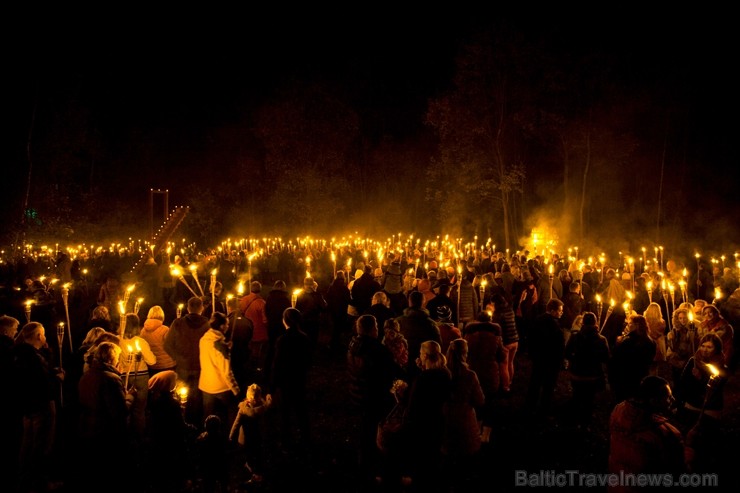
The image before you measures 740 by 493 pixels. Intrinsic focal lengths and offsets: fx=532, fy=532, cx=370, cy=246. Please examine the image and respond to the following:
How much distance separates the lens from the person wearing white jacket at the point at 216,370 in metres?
6.27

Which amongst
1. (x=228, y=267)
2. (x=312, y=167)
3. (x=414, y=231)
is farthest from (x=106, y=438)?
(x=414, y=231)

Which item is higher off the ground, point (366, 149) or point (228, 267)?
point (366, 149)

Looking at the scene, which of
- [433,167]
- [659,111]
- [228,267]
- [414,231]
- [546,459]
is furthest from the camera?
[414,231]

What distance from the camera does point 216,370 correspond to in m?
6.29

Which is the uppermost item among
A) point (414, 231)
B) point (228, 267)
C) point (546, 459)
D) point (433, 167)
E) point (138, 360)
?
point (433, 167)

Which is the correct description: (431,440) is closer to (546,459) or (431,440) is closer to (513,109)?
(546,459)

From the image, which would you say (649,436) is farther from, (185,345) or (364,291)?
(364,291)

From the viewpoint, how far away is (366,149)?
130ft

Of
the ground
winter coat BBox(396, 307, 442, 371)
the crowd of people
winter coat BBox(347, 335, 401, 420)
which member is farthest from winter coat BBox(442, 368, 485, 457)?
winter coat BBox(396, 307, 442, 371)

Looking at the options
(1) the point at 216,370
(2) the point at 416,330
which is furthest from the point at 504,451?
(1) the point at 216,370

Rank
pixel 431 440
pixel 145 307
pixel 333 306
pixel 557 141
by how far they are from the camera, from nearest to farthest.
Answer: pixel 431 440, pixel 333 306, pixel 145 307, pixel 557 141

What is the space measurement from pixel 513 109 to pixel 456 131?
301 centimetres

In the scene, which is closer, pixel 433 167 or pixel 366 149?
pixel 433 167

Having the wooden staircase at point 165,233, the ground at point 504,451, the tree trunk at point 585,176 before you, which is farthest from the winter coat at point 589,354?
the tree trunk at point 585,176
